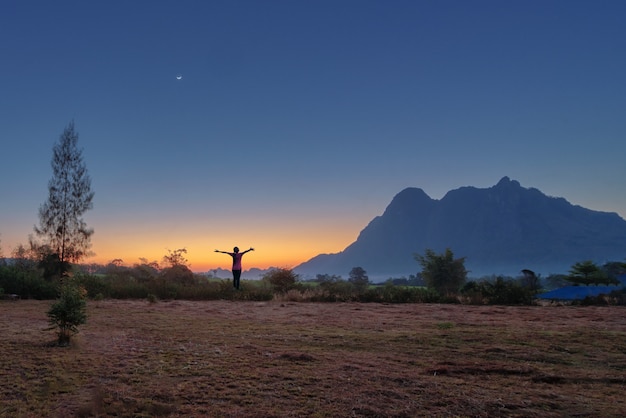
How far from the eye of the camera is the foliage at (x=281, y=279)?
28822 mm

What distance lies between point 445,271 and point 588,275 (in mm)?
10335

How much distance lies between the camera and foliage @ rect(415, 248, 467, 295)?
35.4 meters

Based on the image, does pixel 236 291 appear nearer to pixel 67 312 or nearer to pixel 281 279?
pixel 281 279

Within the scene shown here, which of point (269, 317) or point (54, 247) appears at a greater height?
point (54, 247)

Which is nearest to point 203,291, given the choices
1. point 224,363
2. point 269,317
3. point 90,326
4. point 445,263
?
point 269,317

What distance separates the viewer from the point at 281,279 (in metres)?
29.4

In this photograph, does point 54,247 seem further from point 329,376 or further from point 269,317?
point 329,376

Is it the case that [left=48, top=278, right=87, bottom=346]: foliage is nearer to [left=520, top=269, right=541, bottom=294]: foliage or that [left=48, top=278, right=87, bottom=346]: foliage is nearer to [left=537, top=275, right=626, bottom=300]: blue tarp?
[left=520, top=269, right=541, bottom=294]: foliage

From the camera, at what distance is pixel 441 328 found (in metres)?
12.2

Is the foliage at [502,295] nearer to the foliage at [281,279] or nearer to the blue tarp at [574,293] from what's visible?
the blue tarp at [574,293]

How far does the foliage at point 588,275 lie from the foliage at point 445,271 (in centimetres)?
807

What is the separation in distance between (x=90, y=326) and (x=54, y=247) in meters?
19.9

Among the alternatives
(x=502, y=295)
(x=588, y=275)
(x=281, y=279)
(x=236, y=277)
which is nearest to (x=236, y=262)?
(x=236, y=277)

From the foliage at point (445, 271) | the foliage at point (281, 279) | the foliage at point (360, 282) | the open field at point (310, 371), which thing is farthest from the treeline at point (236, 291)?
the open field at point (310, 371)
